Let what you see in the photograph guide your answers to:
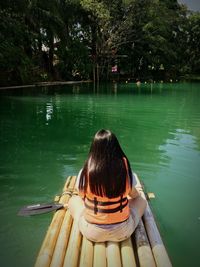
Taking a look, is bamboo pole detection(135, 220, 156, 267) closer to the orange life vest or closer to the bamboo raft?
the bamboo raft

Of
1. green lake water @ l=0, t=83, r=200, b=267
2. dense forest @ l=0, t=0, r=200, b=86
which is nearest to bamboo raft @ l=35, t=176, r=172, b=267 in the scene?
green lake water @ l=0, t=83, r=200, b=267

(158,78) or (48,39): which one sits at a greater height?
(48,39)

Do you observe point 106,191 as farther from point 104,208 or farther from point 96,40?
point 96,40

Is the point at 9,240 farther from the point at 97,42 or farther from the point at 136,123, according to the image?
the point at 97,42

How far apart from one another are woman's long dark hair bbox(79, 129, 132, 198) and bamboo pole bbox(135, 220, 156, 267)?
467 millimetres

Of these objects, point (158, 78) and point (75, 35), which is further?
point (158, 78)

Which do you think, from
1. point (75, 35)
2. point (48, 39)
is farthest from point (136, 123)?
point (75, 35)

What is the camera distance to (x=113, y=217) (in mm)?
2980

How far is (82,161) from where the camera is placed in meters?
6.96

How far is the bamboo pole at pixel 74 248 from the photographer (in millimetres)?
2731

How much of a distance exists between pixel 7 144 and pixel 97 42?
32.6 m

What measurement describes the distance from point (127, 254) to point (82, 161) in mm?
4192

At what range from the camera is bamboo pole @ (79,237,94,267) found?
2.73 metres

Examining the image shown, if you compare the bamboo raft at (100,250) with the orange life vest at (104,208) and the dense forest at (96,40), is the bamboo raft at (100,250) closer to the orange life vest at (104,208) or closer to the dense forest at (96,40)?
the orange life vest at (104,208)
